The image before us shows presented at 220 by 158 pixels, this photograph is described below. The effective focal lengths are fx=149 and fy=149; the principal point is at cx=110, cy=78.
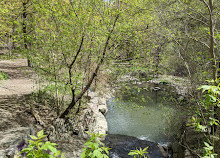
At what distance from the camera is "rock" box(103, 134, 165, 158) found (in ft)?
20.7

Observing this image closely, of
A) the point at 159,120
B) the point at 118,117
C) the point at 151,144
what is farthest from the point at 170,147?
the point at 118,117

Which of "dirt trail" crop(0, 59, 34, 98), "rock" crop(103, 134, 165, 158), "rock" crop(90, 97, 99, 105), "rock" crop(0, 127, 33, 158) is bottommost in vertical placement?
"rock" crop(103, 134, 165, 158)

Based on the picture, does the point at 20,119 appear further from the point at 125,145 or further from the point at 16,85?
the point at 125,145

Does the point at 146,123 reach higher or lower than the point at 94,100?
lower

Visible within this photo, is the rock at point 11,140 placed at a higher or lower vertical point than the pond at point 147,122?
higher

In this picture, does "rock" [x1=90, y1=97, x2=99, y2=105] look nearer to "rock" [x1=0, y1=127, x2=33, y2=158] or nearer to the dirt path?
the dirt path

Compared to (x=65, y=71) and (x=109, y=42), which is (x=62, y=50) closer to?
(x=65, y=71)

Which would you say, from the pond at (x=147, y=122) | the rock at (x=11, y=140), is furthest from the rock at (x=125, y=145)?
the rock at (x=11, y=140)

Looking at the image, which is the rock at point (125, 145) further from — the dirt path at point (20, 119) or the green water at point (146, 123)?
the dirt path at point (20, 119)

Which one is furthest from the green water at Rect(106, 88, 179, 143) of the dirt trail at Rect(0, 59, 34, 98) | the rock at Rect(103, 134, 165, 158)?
the dirt trail at Rect(0, 59, 34, 98)

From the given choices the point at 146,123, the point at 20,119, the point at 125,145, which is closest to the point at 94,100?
the point at 146,123

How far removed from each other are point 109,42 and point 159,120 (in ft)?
22.5

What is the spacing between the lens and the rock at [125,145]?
6.30 meters

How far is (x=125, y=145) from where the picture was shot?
6.90 meters
